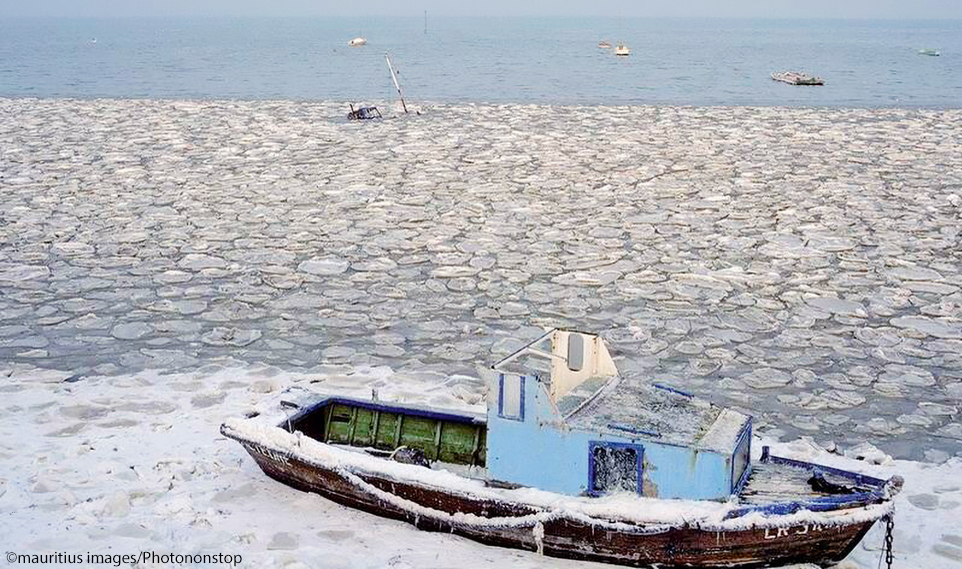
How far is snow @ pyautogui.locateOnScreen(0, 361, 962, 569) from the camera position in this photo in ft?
16.5

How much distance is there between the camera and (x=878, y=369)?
25.0 feet

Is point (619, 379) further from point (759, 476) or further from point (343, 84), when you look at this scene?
point (343, 84)

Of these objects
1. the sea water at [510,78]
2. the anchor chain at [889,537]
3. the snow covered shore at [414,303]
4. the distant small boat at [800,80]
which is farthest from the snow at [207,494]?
the distant small boat at [800,80]

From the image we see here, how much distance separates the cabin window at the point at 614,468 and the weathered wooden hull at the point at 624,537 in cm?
19

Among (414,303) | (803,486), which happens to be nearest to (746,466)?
(803,486)

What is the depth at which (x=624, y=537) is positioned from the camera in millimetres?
4832

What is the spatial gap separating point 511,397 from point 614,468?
1.94ft

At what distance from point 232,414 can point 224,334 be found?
5.49ft

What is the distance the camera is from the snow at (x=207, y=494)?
16.5ft

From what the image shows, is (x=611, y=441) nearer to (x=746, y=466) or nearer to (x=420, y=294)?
(x=746, y=466)

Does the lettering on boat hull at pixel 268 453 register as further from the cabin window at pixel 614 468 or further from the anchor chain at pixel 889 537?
the anchor chain at pixel 889 537

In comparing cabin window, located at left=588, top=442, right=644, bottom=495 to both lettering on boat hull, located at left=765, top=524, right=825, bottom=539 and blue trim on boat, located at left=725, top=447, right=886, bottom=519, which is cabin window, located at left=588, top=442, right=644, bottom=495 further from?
lettering on boat hull, located at left=765, top=524, right=825, bottom=539

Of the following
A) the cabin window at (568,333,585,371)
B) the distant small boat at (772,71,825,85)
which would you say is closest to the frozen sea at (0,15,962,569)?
the cabin window at (568,333,585,371)

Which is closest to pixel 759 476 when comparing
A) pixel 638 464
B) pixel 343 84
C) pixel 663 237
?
pixel 638 464
